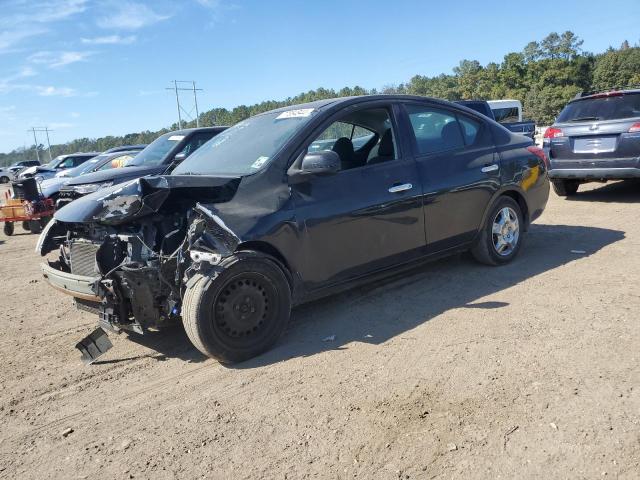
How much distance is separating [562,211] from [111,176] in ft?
24.2

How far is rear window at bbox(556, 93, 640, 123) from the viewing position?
323 inches

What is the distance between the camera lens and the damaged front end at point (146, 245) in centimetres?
354

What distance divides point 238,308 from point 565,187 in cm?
817

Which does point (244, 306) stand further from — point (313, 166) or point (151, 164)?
point (151, 164)

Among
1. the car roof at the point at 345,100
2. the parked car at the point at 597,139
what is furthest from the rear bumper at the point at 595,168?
the car roof at the point at 345,100

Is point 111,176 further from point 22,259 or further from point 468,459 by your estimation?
point 468,459

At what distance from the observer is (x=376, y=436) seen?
2.72 meters

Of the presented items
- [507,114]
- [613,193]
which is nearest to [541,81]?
[507,114]

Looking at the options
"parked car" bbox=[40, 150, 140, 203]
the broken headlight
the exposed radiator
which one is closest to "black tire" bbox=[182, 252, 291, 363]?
the exposed radiator

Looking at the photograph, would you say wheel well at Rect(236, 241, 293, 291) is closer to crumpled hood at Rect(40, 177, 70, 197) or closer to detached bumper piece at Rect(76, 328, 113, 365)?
detached bumper piece at Rect(76, 328, 113, 365)

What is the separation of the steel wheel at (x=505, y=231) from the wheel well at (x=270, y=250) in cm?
257

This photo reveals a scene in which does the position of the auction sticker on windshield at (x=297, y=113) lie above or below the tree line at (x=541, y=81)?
below

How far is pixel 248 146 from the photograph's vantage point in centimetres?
438

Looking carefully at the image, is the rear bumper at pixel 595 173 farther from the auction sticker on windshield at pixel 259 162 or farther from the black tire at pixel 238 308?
the black tire at pixel 238 308
